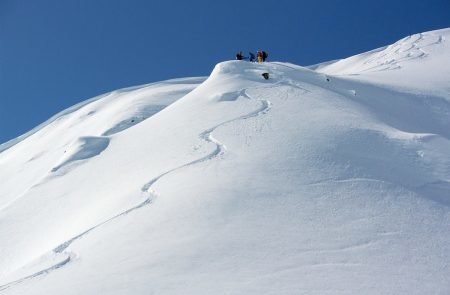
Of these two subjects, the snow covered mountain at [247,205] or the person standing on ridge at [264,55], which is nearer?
the snow covered mountain at [247,205]

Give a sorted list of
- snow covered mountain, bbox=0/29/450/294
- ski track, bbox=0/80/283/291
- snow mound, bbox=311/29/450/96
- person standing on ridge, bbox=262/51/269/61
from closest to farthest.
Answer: snow covered mountain, bbox=0/29/450/294 → ski track, bbox=0/80/283/291 → snow mound, bbox=311/29/450/96 → person standing on ridge, bbox=262/51/269/61

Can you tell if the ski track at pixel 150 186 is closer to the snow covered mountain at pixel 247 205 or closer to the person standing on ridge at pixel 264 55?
the snow covered mountain at pixel 247 205

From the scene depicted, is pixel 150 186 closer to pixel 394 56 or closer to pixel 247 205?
pixel 247 205

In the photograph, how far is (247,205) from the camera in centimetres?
571

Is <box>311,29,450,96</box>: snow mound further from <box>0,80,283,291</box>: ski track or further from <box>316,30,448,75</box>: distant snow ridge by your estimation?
<box>0,80,283,291</box>: ski track

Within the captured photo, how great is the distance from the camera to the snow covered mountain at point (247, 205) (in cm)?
432

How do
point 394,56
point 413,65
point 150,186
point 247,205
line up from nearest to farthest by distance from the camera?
point 247,205 < point 150,186 < point 413,65 < point 394,56

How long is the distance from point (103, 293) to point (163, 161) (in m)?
4.12

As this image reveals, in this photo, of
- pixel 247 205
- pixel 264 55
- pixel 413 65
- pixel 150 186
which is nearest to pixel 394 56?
pixel 413 65

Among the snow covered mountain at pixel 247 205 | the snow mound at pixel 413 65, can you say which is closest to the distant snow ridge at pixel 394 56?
the snow mound at pixel 413 65

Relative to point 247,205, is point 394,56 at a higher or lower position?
higher

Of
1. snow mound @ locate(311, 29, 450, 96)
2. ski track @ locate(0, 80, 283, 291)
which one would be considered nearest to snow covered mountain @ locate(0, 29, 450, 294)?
ski track @ locate(0, 80, 283, 291)

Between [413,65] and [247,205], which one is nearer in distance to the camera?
[247,205]

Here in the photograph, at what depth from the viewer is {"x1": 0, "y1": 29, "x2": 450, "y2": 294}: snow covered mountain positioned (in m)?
4.32
